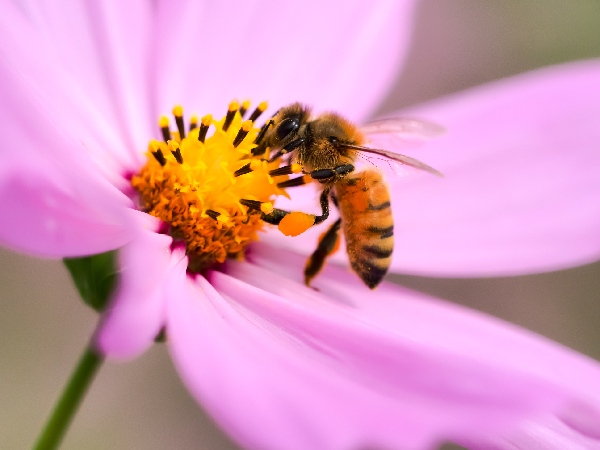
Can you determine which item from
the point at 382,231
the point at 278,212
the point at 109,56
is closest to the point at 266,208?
the point at 278,212

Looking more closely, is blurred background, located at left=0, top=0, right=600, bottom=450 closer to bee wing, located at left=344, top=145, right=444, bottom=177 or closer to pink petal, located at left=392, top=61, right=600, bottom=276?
pink petal, located at left=392, top=61, right=600, bottom=276

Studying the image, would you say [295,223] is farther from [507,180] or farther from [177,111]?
[507,180]

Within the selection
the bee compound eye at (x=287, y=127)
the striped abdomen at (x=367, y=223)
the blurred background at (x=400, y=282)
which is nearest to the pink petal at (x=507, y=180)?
the striped abdomen at (x=367, y=223)

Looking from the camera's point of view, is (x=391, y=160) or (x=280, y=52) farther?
(x=280, y=52)

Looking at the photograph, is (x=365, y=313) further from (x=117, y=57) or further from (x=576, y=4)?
(x=576, y=4)

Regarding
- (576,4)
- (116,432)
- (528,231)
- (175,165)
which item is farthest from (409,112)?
(576,4)
